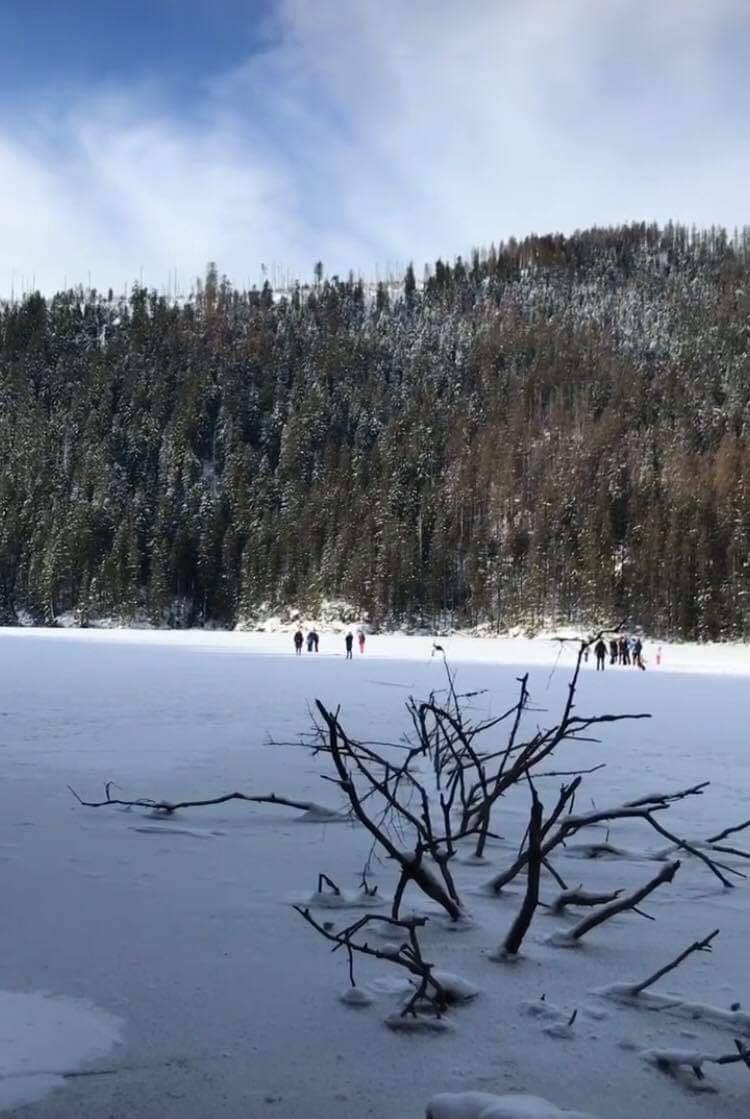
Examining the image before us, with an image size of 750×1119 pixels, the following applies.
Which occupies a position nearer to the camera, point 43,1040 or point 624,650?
point 43,1040

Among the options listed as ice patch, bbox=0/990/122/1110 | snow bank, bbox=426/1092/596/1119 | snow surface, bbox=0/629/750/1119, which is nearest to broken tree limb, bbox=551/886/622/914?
snow surface, bbox=0/629/750/1119

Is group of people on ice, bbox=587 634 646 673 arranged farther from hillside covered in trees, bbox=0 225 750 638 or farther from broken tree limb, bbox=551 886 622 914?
hillside covered in trees, bbox=0 225 750 638

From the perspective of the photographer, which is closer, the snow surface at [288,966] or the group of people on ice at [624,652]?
the snow surface at [288,966]

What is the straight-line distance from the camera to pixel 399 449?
4026 inches

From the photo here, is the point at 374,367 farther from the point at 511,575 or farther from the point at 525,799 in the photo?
the point at 525,799

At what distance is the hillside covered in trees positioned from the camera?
3152 inches

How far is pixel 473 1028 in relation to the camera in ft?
8.86

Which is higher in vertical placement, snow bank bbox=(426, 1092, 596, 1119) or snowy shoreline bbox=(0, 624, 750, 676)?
snow bank bbox=(426, 1092, 596, 1119)

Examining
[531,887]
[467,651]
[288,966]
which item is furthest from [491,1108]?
[467,651]

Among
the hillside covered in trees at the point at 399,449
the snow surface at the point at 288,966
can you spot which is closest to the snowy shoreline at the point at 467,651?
the hillside covered in trees at the point at 399,449

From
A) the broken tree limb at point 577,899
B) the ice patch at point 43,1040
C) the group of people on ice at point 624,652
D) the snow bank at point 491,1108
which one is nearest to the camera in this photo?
the snow bank at point 491,1108

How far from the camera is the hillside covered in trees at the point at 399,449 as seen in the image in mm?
80062

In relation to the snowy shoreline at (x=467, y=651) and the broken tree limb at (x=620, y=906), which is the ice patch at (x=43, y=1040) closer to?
the broken tree limb at (x=620, y=906)

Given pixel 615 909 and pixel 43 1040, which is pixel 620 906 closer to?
pixel 615 909
